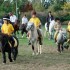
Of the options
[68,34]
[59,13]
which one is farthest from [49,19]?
[59,13]

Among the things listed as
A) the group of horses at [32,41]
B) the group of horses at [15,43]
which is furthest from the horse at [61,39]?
the group of horses at [15,43]

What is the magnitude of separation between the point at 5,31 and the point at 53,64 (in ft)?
9.12

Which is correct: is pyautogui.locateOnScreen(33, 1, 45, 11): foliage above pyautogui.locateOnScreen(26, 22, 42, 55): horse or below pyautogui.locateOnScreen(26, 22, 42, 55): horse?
below

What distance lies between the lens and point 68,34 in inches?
763

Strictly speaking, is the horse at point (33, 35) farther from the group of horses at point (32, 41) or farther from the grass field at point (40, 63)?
the grass field at point (40, 63)

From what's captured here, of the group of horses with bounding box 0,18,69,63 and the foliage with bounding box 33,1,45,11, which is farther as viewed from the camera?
the foliage with bounding box 33,1,45,11

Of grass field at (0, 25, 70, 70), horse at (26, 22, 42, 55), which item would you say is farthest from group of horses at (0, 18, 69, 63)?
grass field at (0, 25, 70, 70)

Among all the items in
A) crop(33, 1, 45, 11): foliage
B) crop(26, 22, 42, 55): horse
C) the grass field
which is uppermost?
crop(26, 22, 42, 55): horse

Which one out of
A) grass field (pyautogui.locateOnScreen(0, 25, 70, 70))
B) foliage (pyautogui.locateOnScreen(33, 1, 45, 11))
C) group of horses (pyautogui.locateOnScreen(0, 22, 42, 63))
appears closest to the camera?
grass field (pyautogui.locateOnScreen(0, 25, 70, 70))

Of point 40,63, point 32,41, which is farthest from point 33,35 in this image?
point 40,63

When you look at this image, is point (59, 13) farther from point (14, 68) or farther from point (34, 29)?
point (14, 68)

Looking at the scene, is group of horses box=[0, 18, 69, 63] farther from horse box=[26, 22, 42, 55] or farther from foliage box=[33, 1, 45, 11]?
foliage box=[33, 1, 45, 11]

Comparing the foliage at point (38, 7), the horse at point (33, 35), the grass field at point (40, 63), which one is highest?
the horse at point (33, 35)

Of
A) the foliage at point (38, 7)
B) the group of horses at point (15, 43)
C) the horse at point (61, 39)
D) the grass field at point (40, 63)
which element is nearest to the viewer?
the grass field at point (40, 63)
